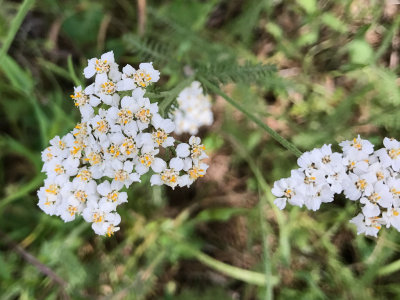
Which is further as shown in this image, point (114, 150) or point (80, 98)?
point (80, 98)

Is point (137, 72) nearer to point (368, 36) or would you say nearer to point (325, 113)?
point (325, 113)

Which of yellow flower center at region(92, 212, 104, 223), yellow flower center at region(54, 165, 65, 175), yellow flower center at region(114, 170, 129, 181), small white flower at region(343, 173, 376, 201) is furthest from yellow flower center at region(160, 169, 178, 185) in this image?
small white flower at region(343, 173, 376, 201)

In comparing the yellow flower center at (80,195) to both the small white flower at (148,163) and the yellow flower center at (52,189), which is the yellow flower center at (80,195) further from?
the small white flower at (148,163)

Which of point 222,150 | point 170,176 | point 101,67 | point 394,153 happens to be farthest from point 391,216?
point 222,150

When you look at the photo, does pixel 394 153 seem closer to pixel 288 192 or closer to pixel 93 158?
pixel 288 192

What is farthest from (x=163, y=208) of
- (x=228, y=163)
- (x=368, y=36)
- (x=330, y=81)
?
(x=368, y=36)

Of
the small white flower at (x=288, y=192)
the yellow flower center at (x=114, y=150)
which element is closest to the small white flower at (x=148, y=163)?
the yellow flower center at (x=114, y=150)
